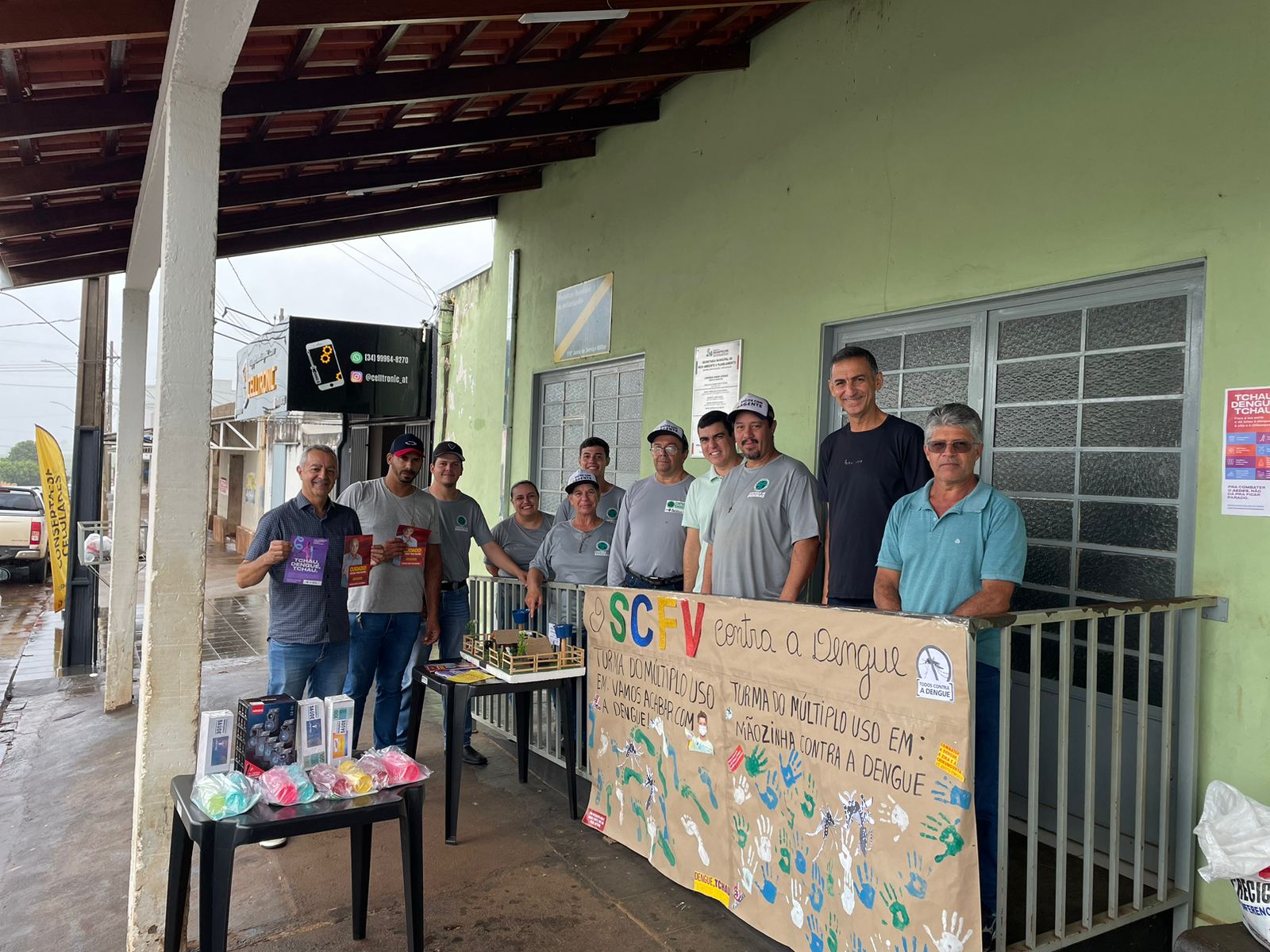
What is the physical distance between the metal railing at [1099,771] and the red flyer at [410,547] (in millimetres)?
1381

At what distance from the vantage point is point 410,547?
486 cm

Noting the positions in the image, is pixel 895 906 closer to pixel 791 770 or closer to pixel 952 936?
pixel 952 936

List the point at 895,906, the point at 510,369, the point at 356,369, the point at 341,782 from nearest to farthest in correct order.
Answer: the point at 895,906 → the point at 341,782 → the point at 510,369 → the point at 356,369

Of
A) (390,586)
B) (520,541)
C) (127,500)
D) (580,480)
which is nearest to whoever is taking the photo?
(390,586)

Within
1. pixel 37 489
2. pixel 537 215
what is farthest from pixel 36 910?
pixel 37 489

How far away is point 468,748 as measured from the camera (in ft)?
17.6

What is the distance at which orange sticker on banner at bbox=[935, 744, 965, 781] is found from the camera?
2443 mm

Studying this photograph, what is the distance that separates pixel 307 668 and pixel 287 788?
5.06 ft

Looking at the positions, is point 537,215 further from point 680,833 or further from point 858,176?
point 680,833

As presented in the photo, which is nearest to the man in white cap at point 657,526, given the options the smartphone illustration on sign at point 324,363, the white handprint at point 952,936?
the white handprint at point 952,936

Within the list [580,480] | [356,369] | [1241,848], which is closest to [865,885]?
[1241,848]

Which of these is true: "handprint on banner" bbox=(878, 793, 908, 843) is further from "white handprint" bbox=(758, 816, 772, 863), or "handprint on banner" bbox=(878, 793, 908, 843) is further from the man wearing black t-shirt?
the man wearing black t-shirt

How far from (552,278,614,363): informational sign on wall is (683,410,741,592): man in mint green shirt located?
290 centimetres

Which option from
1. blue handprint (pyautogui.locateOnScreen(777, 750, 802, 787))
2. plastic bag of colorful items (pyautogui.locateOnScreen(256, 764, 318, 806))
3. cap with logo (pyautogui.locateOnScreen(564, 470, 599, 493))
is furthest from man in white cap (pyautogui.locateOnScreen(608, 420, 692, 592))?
plastic bag of colorful items (pyautogui.locateOnScreen(256, 764, 318, 806))
